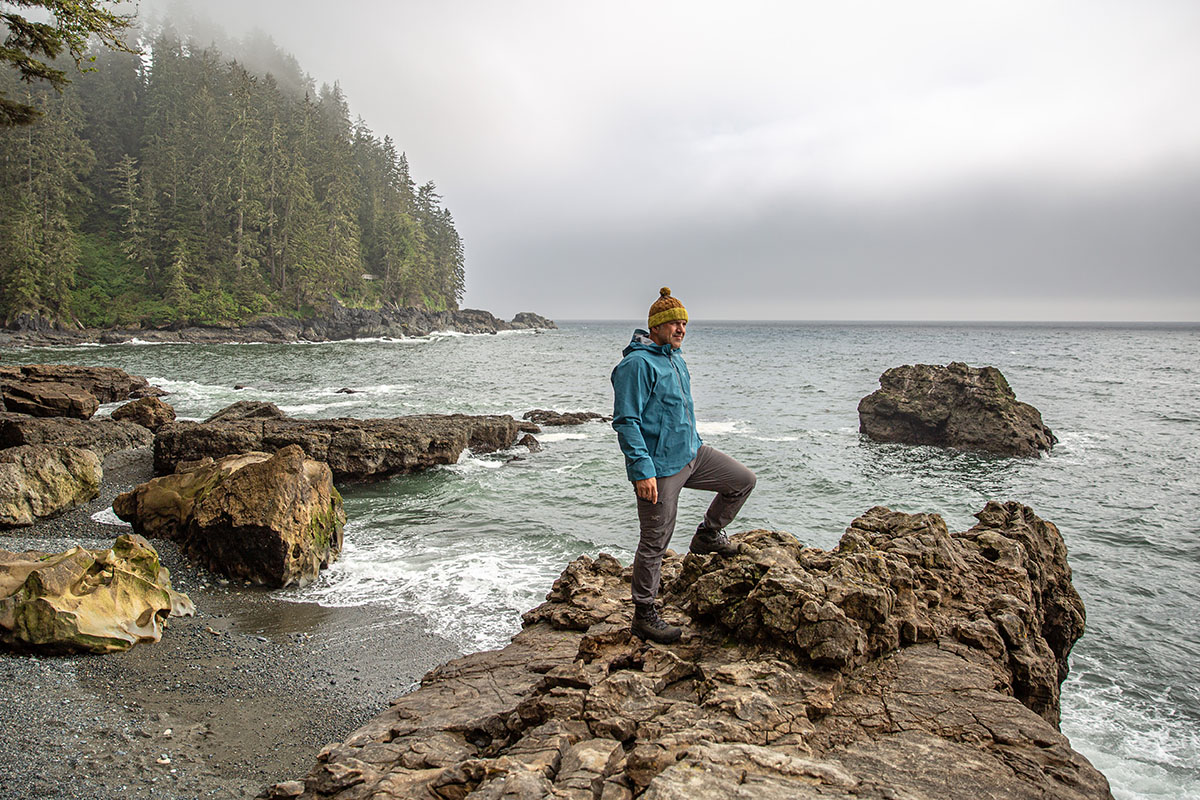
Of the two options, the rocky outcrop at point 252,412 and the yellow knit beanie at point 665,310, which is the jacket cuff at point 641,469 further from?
the rocky outcrop at point 252,412

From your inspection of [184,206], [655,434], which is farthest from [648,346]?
[184,206]

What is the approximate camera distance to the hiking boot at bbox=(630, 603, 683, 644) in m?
4.86

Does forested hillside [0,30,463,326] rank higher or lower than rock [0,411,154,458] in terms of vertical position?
higher

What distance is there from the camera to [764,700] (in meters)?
3.84

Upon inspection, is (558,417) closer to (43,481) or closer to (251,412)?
(251,412)

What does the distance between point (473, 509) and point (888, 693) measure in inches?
447

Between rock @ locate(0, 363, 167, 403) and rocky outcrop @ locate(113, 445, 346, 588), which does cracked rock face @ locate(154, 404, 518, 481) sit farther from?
rock @ locate(0, 363, 167, 403)

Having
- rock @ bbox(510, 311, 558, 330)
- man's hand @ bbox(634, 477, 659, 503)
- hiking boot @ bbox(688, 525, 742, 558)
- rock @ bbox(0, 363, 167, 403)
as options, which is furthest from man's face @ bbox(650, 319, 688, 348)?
rock @ bbox(510, 311, 558, 330)

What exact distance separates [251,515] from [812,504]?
12434 millimetres

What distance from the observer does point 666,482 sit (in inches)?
192

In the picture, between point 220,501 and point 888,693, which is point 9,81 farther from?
point 888,693

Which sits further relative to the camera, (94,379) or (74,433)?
(94,379)

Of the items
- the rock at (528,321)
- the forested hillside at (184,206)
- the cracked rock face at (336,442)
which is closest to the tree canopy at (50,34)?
the cracked rock face at (336,442)

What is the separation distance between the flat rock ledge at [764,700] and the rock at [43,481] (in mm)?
9654
